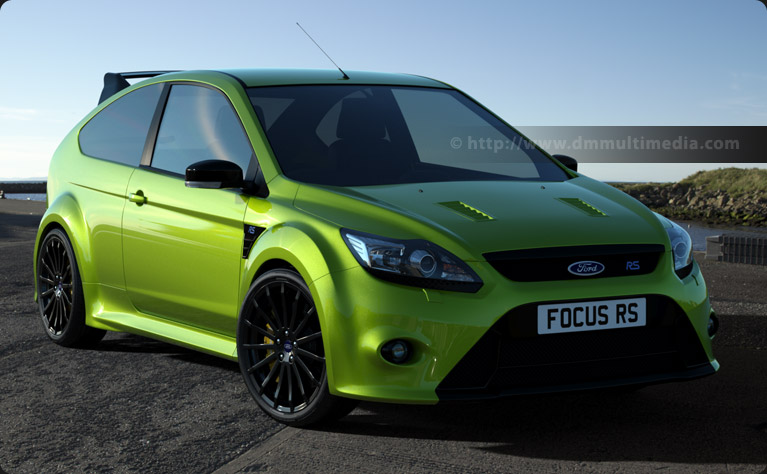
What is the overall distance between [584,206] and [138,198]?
8.14 ft

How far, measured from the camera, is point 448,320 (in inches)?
141

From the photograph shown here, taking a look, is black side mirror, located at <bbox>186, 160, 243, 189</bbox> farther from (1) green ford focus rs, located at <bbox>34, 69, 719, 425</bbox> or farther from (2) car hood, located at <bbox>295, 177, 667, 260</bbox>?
(2) car hood, located at <bbox>295, 177, 667, 260</bbox>

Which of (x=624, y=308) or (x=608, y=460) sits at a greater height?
(x=624, y=308)

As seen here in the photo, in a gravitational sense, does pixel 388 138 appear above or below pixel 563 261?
above

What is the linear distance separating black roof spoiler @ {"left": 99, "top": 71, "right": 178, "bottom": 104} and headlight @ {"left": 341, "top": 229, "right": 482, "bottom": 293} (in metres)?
3.37

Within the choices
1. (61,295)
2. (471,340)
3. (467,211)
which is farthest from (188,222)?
(471,340)

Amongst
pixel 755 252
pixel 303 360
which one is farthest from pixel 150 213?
pixel 755 252

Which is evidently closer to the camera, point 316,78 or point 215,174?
point 215,174

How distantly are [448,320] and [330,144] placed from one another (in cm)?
155

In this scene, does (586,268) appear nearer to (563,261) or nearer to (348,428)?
(563,261)

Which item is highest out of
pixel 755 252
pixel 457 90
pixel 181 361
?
pixel 457 90

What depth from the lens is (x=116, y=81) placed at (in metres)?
6.68

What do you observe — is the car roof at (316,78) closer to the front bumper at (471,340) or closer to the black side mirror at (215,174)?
the black side mirror at (215,174)

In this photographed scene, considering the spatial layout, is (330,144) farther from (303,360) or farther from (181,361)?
(181,361)
